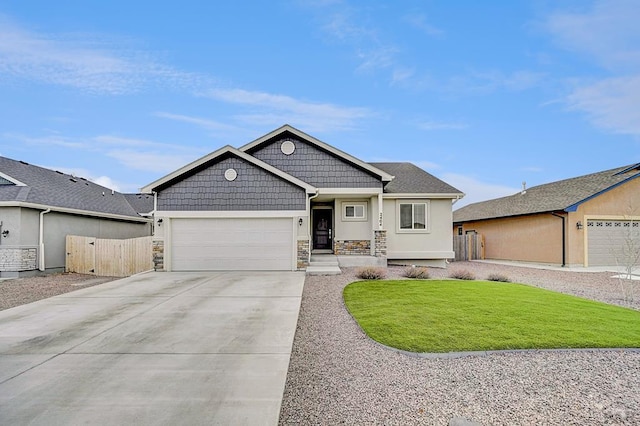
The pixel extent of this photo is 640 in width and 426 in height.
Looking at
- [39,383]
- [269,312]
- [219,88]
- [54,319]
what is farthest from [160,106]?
[39,383]

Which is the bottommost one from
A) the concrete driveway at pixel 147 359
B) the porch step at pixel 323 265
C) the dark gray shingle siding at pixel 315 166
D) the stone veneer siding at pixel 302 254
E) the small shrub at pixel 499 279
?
the small shrub at pixel 499 279

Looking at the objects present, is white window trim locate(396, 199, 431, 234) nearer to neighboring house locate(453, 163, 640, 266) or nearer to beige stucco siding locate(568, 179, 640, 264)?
neighboring house locate(453, 163, 640, 266)

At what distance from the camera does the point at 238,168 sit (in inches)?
554

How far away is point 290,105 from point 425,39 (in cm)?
808

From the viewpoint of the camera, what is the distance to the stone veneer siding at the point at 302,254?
13.9 meters

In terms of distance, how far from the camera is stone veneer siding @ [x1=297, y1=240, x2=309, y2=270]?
13.9m

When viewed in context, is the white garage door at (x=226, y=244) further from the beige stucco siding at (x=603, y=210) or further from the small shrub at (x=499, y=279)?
the beige stucco siding at (x=603, y=210)

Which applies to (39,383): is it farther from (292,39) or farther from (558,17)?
(558,17)

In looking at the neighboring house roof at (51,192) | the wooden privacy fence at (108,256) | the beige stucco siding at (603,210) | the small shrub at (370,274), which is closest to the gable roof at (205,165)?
the wooden privacy fence at (108,256)

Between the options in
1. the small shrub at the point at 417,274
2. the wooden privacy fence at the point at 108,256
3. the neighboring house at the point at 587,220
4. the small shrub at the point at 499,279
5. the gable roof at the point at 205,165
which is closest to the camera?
the small shrub at the point at 499,279

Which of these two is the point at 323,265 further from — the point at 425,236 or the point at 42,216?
the point at 42,216

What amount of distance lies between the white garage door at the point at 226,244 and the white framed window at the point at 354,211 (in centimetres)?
342

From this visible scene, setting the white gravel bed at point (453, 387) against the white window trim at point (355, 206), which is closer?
the white gravel bed at point (453, 387)

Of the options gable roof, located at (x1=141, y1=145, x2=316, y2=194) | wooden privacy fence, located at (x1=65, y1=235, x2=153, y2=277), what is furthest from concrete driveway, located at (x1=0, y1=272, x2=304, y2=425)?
wooden privacy fence, located at (x1=65, y1=235, x2=153, y2=277)
